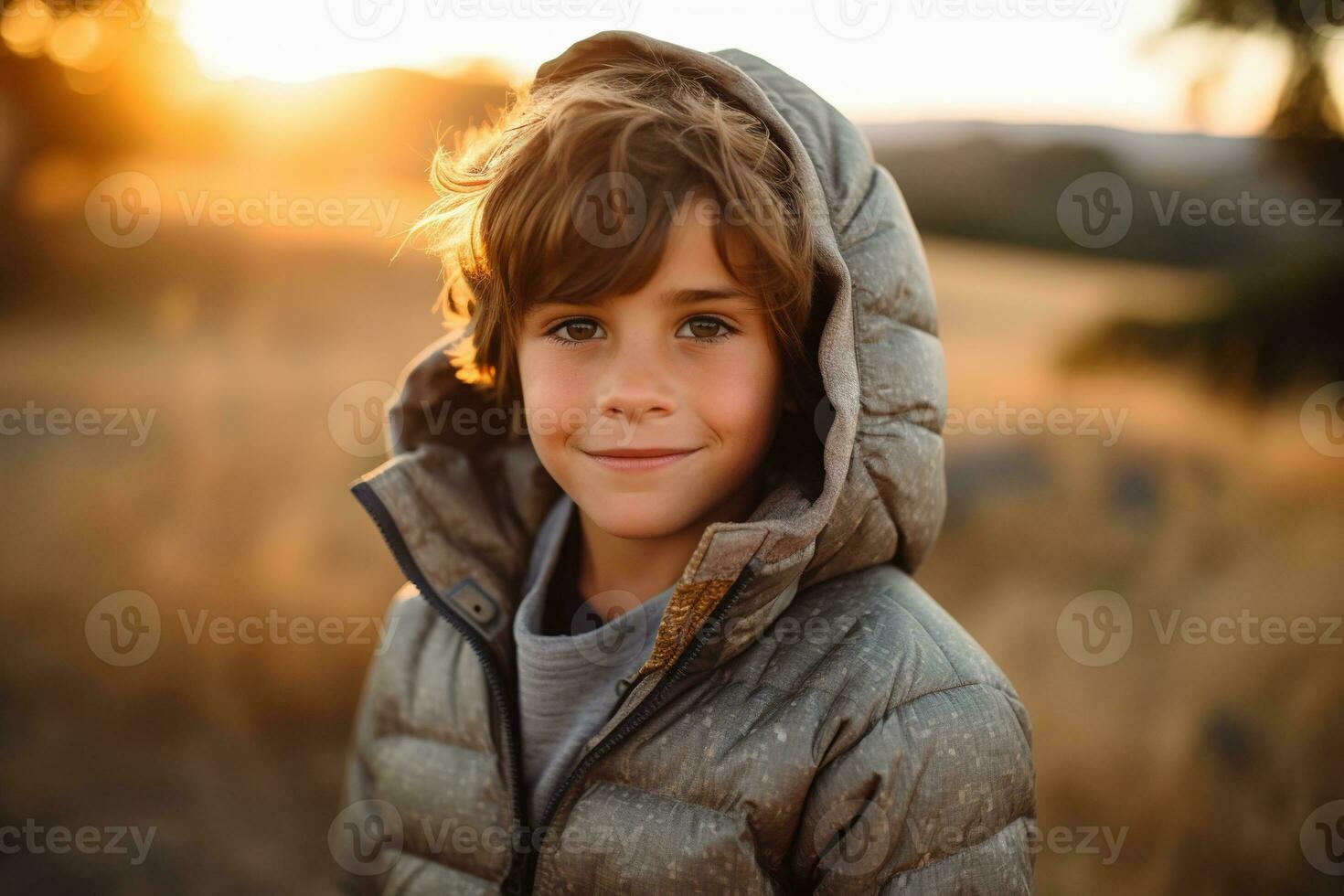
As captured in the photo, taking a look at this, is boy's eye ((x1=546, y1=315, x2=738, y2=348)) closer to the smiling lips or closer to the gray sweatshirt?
the smiling lips

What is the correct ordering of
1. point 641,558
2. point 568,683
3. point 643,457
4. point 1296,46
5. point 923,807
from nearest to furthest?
point 923,807 < point 643,457 < point 568,683 < point 641,558 < point 1296,46

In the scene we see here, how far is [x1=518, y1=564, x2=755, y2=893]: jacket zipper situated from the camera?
1.75 m

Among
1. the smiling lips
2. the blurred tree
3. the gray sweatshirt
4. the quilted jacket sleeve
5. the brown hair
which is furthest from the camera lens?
the blurred tree

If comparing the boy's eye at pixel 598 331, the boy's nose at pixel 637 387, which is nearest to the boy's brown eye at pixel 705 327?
the boy's eye at pixel 598 331

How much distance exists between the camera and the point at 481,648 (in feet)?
6.95

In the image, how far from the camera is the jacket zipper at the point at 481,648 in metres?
1.99

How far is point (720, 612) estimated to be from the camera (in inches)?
69.4

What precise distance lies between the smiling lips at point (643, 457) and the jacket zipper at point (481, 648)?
1.85ft

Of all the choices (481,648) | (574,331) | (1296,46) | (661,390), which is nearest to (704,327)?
(661,390)

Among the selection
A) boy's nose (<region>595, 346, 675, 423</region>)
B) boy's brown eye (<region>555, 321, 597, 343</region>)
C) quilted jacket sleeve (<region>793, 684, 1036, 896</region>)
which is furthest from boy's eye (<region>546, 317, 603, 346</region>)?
quilted jacket sleeve (<region>793, 684, 1036, 896</region>)

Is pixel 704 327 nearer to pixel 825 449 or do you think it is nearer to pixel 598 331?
A: pixel 598 331

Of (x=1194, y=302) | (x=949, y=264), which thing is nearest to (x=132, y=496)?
(x=1194, y=302)

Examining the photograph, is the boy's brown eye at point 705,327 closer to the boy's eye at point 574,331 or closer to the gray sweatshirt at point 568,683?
the boy's eye at point 574,331

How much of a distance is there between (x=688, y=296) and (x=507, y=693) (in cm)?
98
